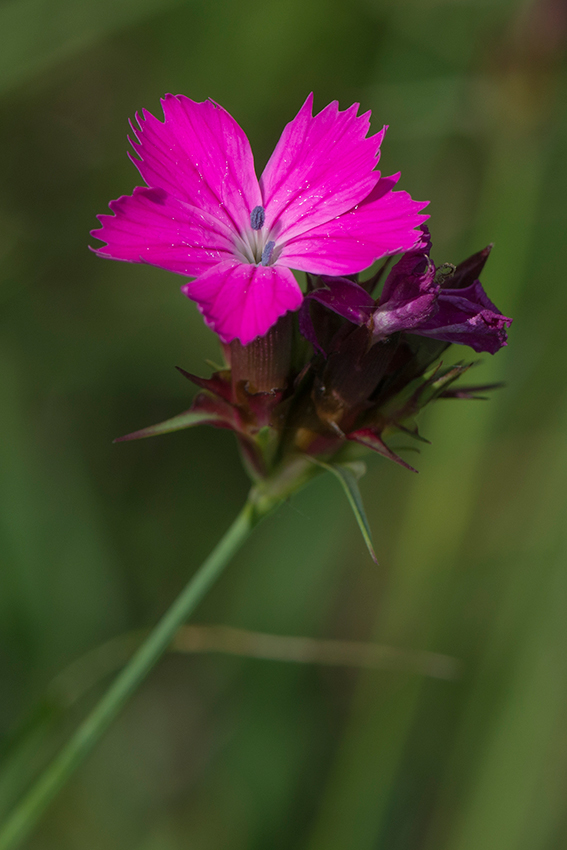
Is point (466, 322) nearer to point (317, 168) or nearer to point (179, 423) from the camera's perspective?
point (317, 168)

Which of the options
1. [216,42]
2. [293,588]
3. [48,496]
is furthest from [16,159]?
[293,588]

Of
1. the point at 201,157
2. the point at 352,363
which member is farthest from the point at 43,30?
the point at 352,363

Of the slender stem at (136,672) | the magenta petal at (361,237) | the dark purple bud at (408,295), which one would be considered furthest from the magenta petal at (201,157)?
the slender stem at (136,672)

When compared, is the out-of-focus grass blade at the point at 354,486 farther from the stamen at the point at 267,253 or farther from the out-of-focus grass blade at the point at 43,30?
the out-of-focus grass blade at the point at 43,30

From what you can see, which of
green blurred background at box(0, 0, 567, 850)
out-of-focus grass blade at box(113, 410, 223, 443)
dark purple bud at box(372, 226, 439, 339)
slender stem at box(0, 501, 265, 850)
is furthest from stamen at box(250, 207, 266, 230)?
green blurred background at box(0, 0, 567, 850)

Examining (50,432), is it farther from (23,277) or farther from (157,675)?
(157,675)

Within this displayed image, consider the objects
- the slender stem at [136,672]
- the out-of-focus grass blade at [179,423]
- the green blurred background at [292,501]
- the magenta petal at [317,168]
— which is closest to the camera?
the out-of-focus grass blade at [179,423]
